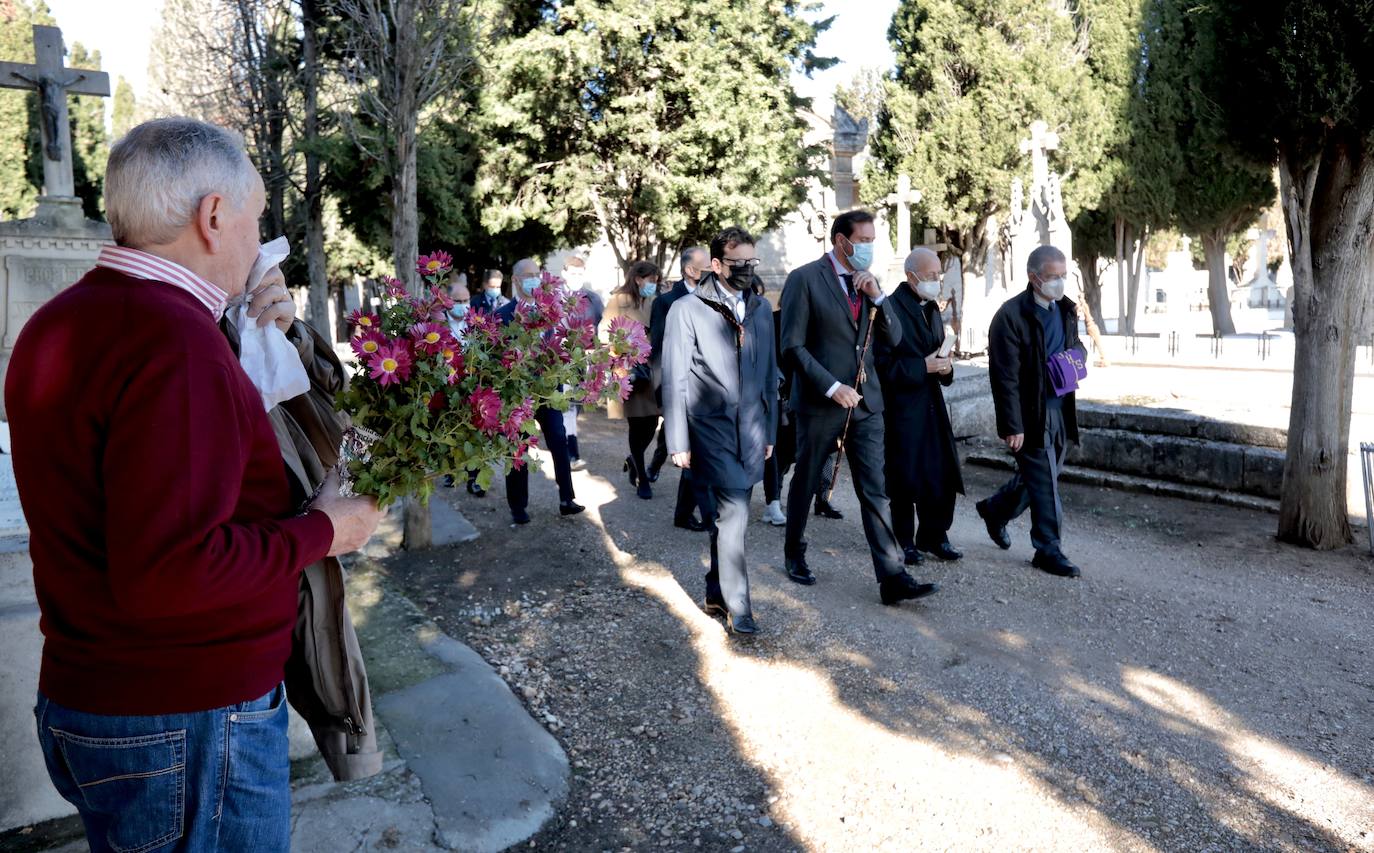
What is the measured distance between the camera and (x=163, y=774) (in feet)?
5.46

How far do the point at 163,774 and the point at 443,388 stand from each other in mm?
970

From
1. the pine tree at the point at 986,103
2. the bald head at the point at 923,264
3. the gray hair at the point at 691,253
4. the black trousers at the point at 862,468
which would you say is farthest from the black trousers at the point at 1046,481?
the pine tree at the point at 986,103

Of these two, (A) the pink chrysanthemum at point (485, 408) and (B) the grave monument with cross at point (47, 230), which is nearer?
(A) the pink chrysanthemum at point (485, 408)

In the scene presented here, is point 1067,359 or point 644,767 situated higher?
point 1067,359

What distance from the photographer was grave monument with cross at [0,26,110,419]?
8266mm

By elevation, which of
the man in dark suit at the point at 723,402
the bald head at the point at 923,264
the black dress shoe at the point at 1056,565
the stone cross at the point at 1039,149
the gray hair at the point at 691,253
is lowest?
the black dress shoe at the point at 1056,565

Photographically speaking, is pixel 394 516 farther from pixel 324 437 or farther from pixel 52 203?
pixel 324 437

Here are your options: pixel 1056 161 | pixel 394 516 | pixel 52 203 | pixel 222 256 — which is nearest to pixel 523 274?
pixel 394 516

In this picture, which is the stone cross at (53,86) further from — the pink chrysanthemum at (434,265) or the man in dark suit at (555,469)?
the pink chrysanthemum at (434,265)

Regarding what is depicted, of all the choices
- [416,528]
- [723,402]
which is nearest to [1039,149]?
[416,528]

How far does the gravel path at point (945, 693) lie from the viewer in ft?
11.5

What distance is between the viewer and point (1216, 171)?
82.8ft

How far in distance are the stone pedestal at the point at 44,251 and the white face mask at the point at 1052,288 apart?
7.32 metres

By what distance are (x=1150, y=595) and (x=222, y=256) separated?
5615mm
